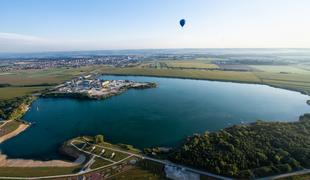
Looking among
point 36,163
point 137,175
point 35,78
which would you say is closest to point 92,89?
point 35,78

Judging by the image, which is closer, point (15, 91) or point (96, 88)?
point (15, 91)

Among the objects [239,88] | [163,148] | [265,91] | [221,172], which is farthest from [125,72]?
[221,172]

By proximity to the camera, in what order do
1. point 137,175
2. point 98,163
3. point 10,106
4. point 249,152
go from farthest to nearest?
point 10,106, point 249,152, point 98,163, point 137,175

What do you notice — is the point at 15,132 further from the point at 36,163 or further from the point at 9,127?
the point at 36,163

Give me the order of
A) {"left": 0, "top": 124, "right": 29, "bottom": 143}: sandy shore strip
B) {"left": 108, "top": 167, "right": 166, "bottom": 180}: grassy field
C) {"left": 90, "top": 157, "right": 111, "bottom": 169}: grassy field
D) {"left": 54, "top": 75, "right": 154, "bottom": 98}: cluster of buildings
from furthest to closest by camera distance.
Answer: {"left": 54, "top": 75, "right": 154, "bottom": 98}: cluster of buildings → {"left": 0, "top": 124, "right": 29, "bottom": 143}: sandy shore strip → {"left": 90, "top": 157, "right": 111, "bottom": 169}: grassy field → {"left": 108, "top": 167, "right": 166, "bottom": 180}: grassy field

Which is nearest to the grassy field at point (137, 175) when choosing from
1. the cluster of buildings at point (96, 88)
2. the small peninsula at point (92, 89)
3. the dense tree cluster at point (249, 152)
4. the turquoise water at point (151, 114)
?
the dense tree cluster at point (249, 152)

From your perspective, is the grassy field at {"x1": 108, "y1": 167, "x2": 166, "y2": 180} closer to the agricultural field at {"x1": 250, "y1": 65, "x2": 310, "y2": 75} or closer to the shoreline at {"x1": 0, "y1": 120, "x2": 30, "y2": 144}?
the shoreline at {"x1": 0, "y1": 120, "x2": 30, "y2": 144}

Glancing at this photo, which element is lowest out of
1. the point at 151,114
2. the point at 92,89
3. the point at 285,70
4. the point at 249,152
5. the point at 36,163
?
the point at 36,163

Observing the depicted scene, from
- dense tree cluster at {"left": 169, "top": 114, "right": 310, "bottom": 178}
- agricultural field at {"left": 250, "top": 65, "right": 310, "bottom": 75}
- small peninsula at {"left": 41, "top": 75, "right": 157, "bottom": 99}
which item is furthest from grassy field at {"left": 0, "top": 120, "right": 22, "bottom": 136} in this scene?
agricultural field at {"left": 250, "top": 65, "right": 310, "bottom": 75}
